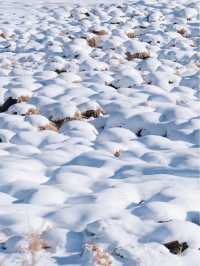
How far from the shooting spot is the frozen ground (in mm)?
3951

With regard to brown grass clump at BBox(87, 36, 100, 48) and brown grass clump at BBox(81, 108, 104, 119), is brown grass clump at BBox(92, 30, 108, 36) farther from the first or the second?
brown grass clump at BBox(81, 108, 104, 119)

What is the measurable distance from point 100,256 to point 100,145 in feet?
9.21

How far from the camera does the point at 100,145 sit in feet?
20.9

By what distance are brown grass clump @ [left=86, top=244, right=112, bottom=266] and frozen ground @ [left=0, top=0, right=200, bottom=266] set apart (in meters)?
0.01

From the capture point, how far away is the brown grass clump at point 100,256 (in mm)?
3615

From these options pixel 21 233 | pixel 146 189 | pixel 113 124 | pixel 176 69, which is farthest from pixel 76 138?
pixel 176 69

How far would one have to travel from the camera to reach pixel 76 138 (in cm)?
661

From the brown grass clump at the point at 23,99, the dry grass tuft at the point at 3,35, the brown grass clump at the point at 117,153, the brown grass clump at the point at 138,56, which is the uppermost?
the brown grass clump at the point at 117,153

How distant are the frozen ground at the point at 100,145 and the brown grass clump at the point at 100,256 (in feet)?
0.03

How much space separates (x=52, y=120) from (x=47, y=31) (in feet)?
21.3

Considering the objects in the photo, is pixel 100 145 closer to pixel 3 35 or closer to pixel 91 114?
pixel 91 114

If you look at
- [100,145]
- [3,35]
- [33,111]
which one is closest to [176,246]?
Result: [100,145]

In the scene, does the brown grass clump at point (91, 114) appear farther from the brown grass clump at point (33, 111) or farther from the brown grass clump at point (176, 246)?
the brown grass clump at point (176, 246)

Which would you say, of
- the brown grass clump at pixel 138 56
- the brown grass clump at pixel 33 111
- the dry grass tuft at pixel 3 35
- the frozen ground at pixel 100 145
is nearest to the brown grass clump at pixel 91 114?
the frozen ground at pixel 100 145
